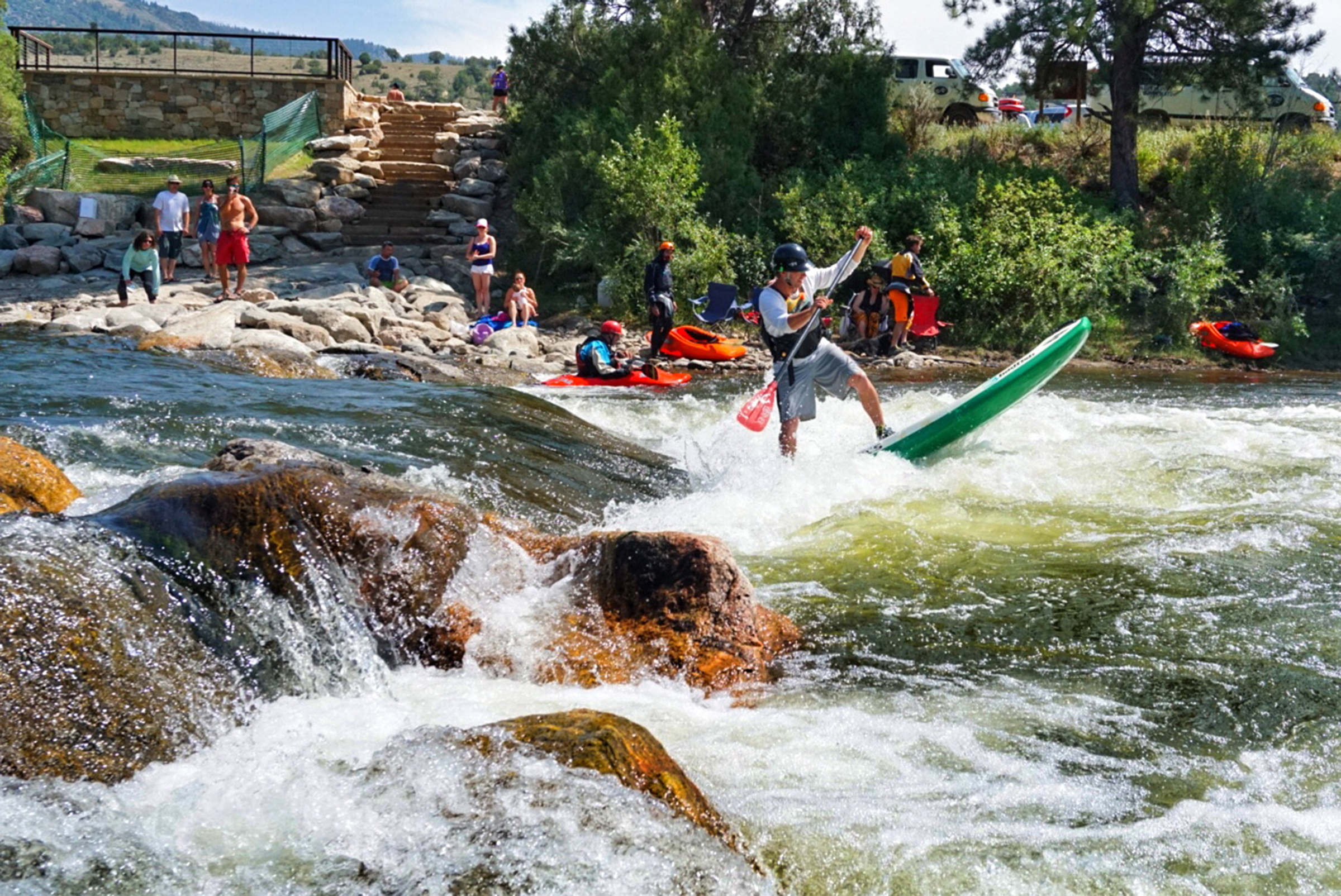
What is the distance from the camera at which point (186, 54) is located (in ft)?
92.0

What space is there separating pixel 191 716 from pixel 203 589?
0.61 m

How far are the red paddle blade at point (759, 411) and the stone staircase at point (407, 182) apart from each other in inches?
558

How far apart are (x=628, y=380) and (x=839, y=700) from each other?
9.26m

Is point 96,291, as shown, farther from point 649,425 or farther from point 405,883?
point 405,883

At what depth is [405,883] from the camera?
3.23m

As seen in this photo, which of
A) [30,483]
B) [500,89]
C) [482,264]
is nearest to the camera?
[30,483]

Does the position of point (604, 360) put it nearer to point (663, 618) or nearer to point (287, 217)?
point (663, 618)

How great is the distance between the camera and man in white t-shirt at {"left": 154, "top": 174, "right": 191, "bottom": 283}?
1838cm

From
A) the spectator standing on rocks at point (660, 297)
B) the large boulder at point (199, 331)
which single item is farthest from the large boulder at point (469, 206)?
the large boulder at point (199, 331)

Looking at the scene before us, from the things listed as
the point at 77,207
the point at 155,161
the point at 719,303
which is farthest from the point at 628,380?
the point at 155,161

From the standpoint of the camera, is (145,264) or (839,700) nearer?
(839,700)

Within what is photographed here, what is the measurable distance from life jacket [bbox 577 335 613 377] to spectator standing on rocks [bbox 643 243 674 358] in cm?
239

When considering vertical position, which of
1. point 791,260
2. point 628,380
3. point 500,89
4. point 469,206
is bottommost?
point 628,380

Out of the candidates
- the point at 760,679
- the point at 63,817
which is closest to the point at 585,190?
the point at 760,679
